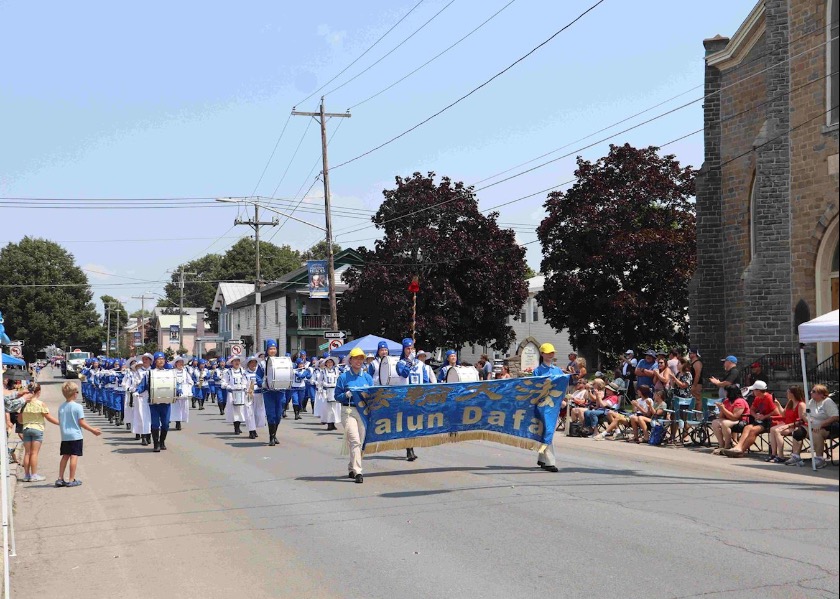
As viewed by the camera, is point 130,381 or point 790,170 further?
point 790,170

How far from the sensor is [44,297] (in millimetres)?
76312

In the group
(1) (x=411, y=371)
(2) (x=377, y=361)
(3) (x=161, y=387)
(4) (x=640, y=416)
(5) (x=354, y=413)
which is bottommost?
(4) (x=640, y=416)

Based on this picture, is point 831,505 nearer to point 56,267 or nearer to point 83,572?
point 83,572

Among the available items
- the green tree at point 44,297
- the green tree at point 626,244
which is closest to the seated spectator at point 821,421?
the green tree at point 626,244

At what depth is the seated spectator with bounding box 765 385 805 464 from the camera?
49.8 feet

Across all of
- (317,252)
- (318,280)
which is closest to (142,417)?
(318,280)

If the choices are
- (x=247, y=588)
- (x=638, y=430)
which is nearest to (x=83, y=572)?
(x=247, y=588)

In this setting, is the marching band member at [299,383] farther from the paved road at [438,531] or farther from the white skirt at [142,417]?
the paved road at [438,531]

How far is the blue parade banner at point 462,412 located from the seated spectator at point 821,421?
3997 mm

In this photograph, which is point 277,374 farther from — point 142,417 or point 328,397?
point 328,397

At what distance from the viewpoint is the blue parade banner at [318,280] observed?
4041 cm

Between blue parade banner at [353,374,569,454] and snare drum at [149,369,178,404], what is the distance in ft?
19.1

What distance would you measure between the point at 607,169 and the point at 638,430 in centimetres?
2246

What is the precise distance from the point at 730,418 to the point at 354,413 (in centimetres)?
686
